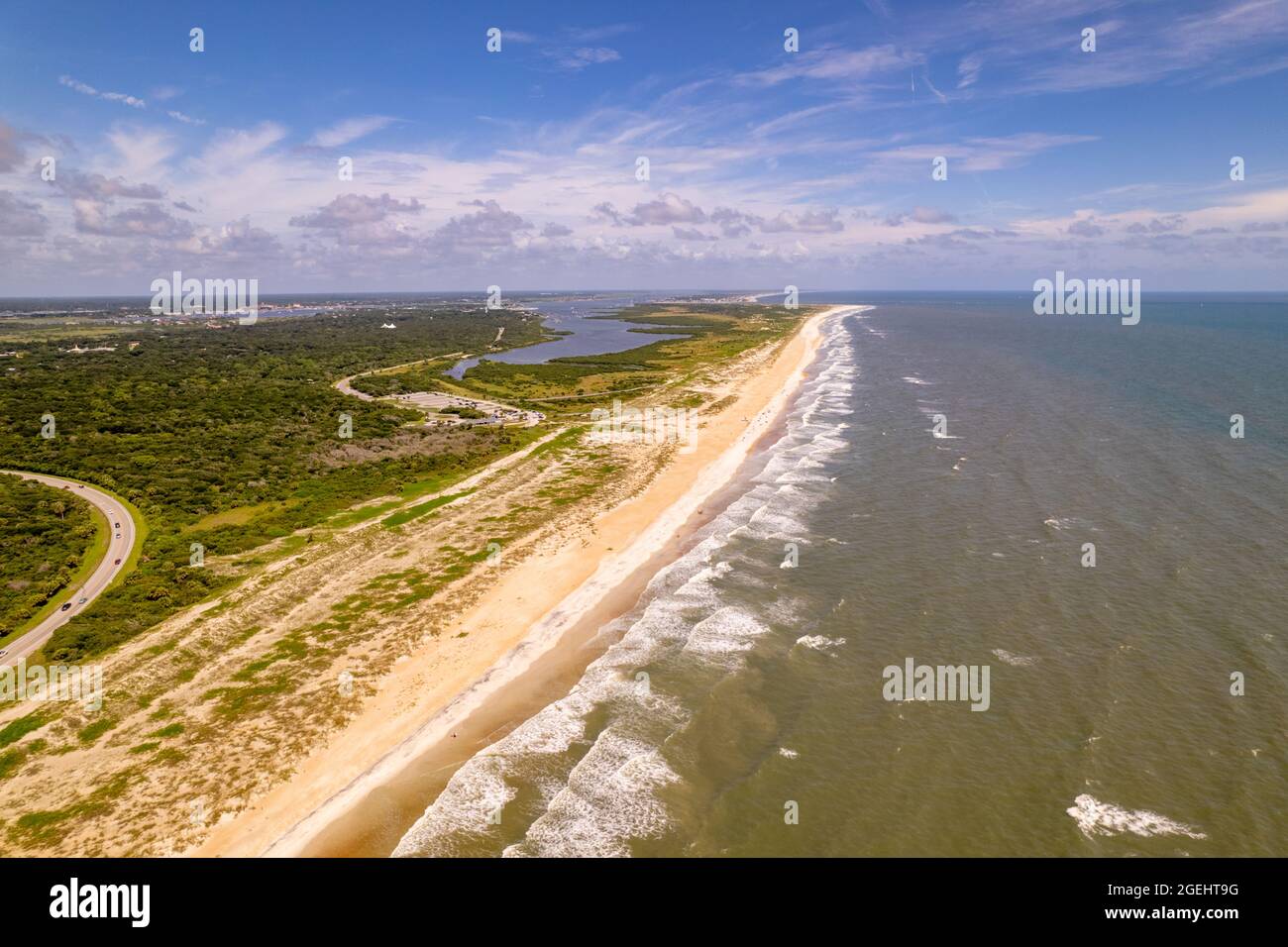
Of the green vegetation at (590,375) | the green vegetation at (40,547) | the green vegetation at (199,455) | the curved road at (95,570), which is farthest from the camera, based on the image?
the green vegetation at (590,375)

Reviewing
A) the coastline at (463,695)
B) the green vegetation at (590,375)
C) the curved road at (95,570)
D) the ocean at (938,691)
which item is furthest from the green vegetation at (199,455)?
the ocean at (938,691)

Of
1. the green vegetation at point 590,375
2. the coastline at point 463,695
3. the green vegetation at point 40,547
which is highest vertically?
the green vegetation at point 590,375

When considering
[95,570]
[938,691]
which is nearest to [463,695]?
[938,691]

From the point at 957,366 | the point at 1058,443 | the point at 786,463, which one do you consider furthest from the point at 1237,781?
the point at 957,366

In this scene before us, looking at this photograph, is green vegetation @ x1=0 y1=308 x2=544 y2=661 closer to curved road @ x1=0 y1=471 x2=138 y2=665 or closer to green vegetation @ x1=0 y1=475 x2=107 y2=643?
green vegetation @ x1=0 y1=475 x2=107 y2=643

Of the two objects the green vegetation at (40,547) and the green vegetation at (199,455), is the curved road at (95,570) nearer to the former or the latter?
the green vegetation at (40,547)

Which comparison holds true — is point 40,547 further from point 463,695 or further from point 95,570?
point 463,695

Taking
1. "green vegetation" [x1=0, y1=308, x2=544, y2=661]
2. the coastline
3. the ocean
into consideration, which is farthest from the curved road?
the ocean
